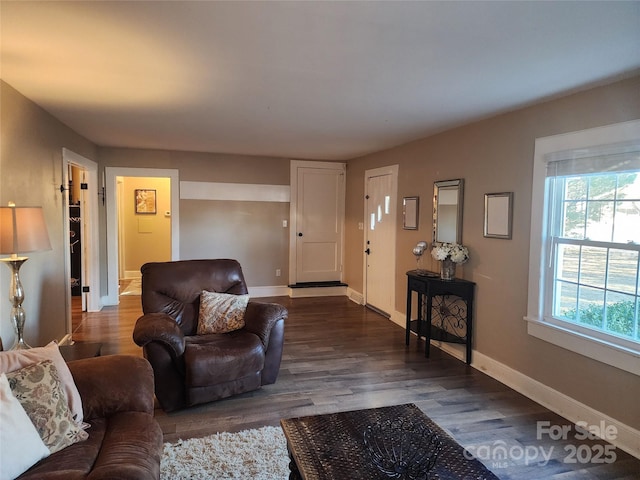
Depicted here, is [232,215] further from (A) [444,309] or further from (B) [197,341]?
(A) [444,309]

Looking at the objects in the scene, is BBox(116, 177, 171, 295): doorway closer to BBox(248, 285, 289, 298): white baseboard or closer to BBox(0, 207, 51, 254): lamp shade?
BBox(248, 285, 289, 298): white baseboard

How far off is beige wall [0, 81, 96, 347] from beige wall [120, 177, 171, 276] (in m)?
3.71

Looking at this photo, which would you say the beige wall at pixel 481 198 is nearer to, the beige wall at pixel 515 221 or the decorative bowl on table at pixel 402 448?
the beige wall at pixel 515 221

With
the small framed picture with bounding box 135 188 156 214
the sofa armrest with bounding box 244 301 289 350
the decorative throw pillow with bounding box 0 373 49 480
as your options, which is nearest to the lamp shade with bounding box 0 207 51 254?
the decorative throw pillow with bounding box 0 373 49 480

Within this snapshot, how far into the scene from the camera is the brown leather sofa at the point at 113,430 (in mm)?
1463

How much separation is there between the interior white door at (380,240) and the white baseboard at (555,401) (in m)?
1.87

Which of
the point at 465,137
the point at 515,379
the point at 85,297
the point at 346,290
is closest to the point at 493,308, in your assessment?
the point at 515,379

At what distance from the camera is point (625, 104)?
2471mm

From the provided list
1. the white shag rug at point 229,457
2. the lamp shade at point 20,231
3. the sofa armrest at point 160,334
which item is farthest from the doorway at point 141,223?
the white shag rug at point 229,457

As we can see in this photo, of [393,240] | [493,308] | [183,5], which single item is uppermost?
[183,5]

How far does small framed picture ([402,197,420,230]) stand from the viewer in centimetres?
472

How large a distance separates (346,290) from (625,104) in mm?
→ 4993

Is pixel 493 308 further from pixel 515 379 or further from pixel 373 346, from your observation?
pixel 373 346

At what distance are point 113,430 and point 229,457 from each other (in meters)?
0.76
